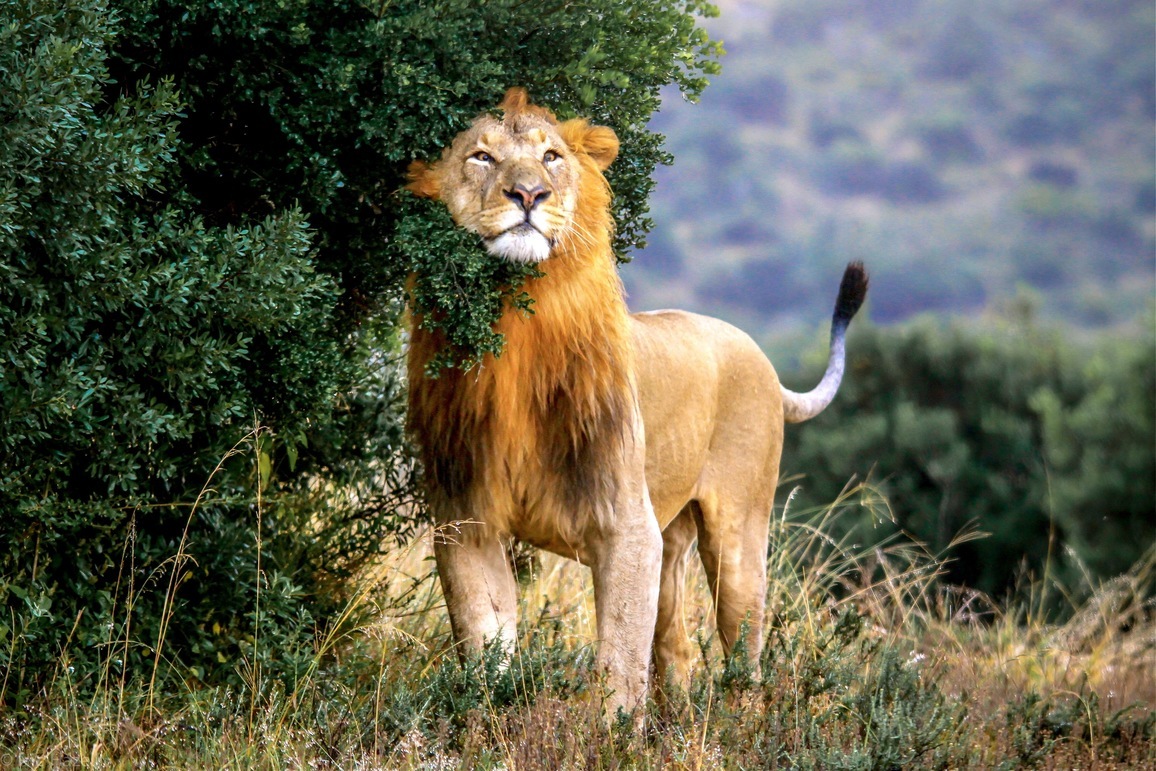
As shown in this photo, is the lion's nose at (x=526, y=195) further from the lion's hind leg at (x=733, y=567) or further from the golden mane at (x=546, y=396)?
the lion's hind leg at (x=733, y=567)

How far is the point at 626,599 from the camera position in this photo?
4.50 metres

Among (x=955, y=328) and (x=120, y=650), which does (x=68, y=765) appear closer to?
(x=120, y=650)

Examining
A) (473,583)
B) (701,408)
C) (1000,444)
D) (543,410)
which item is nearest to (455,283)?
(543,410)

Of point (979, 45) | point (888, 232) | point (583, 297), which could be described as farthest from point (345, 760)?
point (979, 45)

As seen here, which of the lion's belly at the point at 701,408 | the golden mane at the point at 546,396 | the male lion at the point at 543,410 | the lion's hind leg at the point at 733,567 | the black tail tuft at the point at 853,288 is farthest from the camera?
the black tail tuft at the point at 853,288

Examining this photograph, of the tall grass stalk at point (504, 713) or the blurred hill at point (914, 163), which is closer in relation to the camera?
the tall grass stalk at point (504, 713)

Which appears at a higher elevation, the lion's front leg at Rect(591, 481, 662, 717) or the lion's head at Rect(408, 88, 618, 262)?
the lion's head at Rect(408, 88, 618, 262)

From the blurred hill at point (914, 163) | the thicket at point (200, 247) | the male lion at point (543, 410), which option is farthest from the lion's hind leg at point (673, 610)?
the blurred hill at point (914, 163)

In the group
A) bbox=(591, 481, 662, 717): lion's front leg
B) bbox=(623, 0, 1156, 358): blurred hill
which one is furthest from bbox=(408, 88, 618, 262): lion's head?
bbox=(623, 0, 1156, 358): blurred hill

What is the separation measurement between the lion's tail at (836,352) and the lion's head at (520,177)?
1.68 meters

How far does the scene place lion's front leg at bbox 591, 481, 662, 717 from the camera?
14.7ft

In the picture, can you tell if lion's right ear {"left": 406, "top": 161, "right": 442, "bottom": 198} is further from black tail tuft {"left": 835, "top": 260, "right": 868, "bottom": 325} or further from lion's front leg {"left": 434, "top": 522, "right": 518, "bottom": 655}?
black tail tuft {"left": 835, "top": 260, "right": 868, "bottom": 325}

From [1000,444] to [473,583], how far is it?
1193 cm

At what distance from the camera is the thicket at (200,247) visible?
12.9 ft
